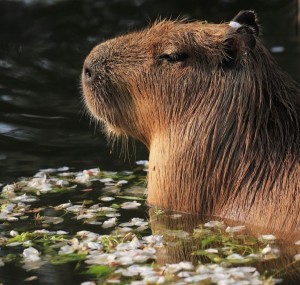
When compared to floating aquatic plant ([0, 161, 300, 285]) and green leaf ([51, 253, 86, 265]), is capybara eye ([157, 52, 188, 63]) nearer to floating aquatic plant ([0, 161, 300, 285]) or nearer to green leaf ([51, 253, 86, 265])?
floating aquatic plant ([0, 161, 300, 285])

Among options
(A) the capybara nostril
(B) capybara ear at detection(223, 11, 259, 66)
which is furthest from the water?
(B) capybara ear at detection(223, 11, 259, 66)

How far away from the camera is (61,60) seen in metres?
12.8

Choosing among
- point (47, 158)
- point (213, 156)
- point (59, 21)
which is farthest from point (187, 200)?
point (59, 21)

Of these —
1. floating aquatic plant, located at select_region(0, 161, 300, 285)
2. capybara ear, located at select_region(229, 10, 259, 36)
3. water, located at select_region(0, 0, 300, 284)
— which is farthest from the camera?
water, located at select_region(0, 0, 300, 284)

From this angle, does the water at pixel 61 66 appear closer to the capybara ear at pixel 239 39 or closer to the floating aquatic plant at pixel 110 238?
the floating aquatic plant at pixel 110 238

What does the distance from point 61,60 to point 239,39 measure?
5.80 m

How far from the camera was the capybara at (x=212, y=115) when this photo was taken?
282 inches

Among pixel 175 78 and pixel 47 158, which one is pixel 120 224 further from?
pixel 47 158

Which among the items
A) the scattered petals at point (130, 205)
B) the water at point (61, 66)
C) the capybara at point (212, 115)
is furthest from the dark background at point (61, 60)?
the scattered petals at point (130, 205)

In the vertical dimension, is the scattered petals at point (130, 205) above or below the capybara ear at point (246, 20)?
below

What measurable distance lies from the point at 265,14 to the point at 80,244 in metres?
8.77

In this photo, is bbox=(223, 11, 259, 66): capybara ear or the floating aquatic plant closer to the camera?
the floating aquatic plant

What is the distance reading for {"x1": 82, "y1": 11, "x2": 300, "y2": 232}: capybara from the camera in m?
7.17

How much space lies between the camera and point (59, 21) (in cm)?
1425
